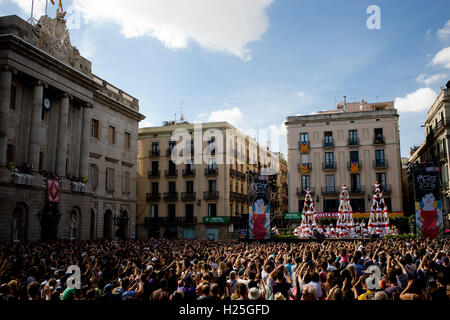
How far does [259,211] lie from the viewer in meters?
30.9

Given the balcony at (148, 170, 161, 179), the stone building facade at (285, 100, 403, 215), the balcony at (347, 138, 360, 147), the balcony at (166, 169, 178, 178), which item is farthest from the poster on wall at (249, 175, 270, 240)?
the balcony at (148, 170, 161, 179)

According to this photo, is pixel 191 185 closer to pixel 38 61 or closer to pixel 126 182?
pixel 126 182

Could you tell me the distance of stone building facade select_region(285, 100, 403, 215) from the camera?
43.5 metres

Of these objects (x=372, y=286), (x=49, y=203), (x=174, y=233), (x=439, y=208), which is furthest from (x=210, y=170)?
(x=372, y=286)

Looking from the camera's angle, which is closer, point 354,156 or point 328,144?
point 354,156

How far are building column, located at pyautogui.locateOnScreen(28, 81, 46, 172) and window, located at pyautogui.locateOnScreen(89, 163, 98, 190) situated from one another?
26.0ft

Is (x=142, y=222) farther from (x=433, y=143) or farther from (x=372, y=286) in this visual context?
(x=372, y=286)

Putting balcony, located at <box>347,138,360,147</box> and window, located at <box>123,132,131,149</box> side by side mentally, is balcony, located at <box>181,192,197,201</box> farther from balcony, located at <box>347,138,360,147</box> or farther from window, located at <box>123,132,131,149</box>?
balcony, located at <box>347,138,360,147</box>

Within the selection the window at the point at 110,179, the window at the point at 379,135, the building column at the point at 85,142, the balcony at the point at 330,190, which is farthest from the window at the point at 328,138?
the building column at the point at 85,142

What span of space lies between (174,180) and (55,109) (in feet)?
67.6

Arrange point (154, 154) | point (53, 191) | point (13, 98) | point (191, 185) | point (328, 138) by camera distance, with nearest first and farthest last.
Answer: point (13, 98)
point (53, 191)
point (328, 138)
point (191, 185)
point (154, 154)

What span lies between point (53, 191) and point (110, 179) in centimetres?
1053

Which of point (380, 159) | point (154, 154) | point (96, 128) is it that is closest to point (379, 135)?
point (380, 159)

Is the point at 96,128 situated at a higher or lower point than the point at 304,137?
lower
